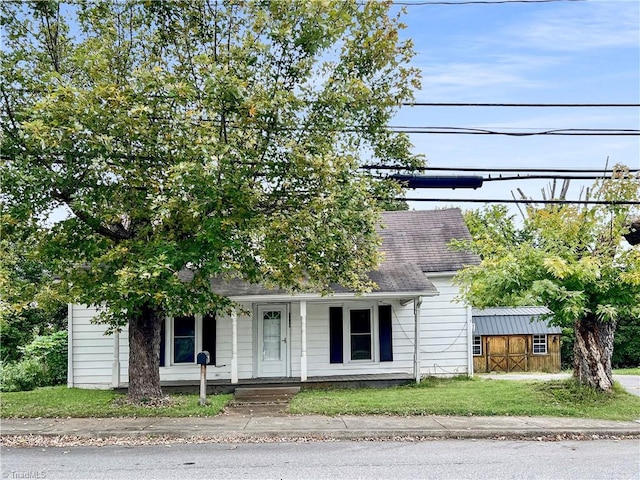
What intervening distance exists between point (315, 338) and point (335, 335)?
56cm

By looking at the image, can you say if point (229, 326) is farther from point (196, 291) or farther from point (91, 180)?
point (91, 180)

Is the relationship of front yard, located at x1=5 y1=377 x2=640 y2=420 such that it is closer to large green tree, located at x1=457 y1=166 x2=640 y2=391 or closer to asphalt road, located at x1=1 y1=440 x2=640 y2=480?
large green tree, located at x1=457 y1=166 x2=640 y2=391

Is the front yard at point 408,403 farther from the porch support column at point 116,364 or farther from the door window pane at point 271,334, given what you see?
the door window pane at point 271,334

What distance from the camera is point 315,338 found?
15.9m

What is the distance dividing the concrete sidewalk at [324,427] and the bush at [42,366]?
6.27m

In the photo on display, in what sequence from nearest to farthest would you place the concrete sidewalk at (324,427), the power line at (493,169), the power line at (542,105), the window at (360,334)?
the concrete sidewalk at (324,427) → the power line at (542,105) → the power line at (493,169) → the window at (360,334)

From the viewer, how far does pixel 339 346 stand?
15.8m

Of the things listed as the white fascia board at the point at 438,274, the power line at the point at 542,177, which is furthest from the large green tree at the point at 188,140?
the white fascia board at the point at 438,274

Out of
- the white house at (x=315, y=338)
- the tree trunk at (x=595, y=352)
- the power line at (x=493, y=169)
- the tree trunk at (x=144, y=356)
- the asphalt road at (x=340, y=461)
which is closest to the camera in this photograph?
the asphalt road at (x=340, y=461)

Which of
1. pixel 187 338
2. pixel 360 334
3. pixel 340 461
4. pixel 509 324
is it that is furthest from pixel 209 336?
pixel 509 324

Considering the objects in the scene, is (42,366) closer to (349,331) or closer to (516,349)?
(349,331)

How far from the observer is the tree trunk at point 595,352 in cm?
1173

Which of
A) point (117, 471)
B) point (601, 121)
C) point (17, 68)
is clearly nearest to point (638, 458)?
point (601, 121)

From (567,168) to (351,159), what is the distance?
13.7 ft
